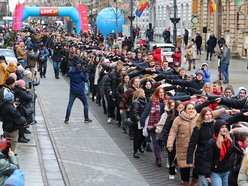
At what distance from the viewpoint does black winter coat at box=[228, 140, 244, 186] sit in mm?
10070

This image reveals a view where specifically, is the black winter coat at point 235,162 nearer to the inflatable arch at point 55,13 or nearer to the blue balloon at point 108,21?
the blue balloon at point 108,21

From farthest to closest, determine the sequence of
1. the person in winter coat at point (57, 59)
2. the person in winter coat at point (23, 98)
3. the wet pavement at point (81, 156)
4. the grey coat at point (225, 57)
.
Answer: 1. the person in winter coat at point (57, 59)
2. the grey coat at point (225, 57)
3. the person in winter coat at point (23, 98)
4. the wet pavement at point (81, 156)

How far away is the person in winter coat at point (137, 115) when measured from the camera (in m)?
15.0

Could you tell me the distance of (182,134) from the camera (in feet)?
40.3

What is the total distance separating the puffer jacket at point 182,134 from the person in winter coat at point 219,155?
4.42ft

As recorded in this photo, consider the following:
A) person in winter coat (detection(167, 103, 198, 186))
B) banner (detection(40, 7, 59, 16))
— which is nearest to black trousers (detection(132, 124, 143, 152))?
person in winter coat (detection(167, 103, 198, 186))

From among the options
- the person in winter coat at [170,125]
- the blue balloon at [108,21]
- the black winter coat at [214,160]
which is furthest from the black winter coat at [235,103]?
the blue balloon at [108,21]

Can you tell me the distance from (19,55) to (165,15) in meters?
43.5

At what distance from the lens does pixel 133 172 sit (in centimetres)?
1385

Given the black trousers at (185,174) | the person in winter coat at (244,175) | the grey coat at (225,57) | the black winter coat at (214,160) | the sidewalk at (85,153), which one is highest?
the person in winter coat at (244,175)

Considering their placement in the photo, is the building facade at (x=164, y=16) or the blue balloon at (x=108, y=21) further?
the building facade at (x=164, y=16)

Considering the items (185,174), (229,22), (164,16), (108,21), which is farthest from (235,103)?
(164,16)

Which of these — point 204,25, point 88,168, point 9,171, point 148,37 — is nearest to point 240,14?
point 204,25

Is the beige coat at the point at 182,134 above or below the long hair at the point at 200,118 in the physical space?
below
